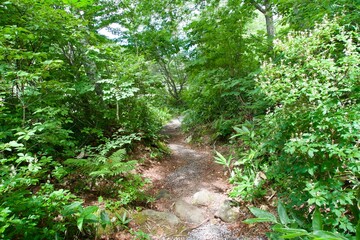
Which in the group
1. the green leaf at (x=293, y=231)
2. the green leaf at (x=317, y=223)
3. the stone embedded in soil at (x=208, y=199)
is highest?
the green leaf at (x=293, y=231)

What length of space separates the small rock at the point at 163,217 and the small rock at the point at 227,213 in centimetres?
68

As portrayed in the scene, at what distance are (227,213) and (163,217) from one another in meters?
1.01

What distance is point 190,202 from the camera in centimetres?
364

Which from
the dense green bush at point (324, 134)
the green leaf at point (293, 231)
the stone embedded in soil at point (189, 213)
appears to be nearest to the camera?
the green leaf at point (293, 231)

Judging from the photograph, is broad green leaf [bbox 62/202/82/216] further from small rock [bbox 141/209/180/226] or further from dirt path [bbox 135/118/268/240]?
small rock [bbox 141/209/180/226]

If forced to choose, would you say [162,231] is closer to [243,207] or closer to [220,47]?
[243,207]

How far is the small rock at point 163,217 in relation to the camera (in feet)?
9.98

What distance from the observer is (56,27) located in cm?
341

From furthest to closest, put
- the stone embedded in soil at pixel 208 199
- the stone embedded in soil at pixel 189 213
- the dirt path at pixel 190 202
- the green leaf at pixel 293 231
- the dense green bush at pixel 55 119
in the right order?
the stone embedded in soil at pixel 208 199 < the stone embedded in soil at pixel 189 213 < the dirt path at pixel 190 202 < the dense green bush at pixel 55 119 < the green leaf at pixel 293 231

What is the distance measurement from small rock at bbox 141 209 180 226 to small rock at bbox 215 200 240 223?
0.68 metres

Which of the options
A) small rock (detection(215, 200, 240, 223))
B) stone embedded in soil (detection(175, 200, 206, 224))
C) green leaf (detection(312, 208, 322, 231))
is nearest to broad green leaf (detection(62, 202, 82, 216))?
stone embedded in soil (detection(175, 200, 206, 224))

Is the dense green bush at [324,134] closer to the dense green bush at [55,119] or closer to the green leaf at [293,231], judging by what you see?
the green leaf at [293,231]

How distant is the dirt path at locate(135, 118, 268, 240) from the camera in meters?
2.83

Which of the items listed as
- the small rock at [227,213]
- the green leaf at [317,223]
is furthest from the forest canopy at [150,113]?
the small rock at [227,213]
